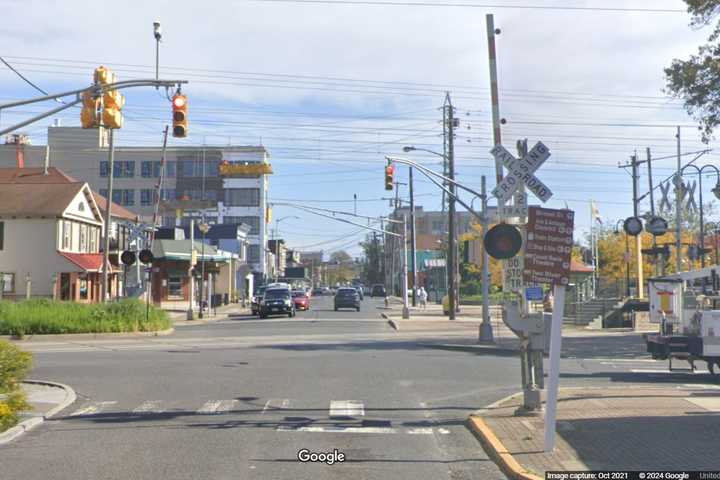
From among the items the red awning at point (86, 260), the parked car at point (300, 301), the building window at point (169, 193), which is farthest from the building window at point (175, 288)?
the building window at point (169, 193)

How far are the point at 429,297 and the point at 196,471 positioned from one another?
88.2 m

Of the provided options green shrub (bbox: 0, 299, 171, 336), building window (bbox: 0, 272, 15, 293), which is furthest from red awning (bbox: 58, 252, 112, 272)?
green shrub (bbox: 0, 299, 171, 336)

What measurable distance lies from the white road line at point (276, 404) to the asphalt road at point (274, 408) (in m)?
0.02

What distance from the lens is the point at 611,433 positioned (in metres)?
10.5

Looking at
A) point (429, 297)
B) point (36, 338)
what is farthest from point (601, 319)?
point (429, 297)

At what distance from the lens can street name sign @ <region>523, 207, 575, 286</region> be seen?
32.6ft

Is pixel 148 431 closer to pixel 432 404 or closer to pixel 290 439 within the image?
pixel 290 439

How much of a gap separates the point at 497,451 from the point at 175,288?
58.8 meters

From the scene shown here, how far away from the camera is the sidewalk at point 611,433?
29.0 ft

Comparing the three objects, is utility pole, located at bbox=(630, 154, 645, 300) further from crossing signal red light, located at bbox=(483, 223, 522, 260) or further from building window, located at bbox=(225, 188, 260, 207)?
building window, located at bbox=(225, 188, 260, 207)

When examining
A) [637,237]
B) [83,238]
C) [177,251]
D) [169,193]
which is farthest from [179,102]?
[169,193]

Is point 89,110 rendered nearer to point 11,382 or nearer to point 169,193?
point 11,382

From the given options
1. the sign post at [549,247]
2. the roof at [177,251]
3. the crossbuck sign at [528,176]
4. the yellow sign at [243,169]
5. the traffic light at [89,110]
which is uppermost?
the yellow sign at [243,169]

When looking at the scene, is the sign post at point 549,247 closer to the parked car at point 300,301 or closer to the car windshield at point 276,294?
the car windshield at point 276,294
